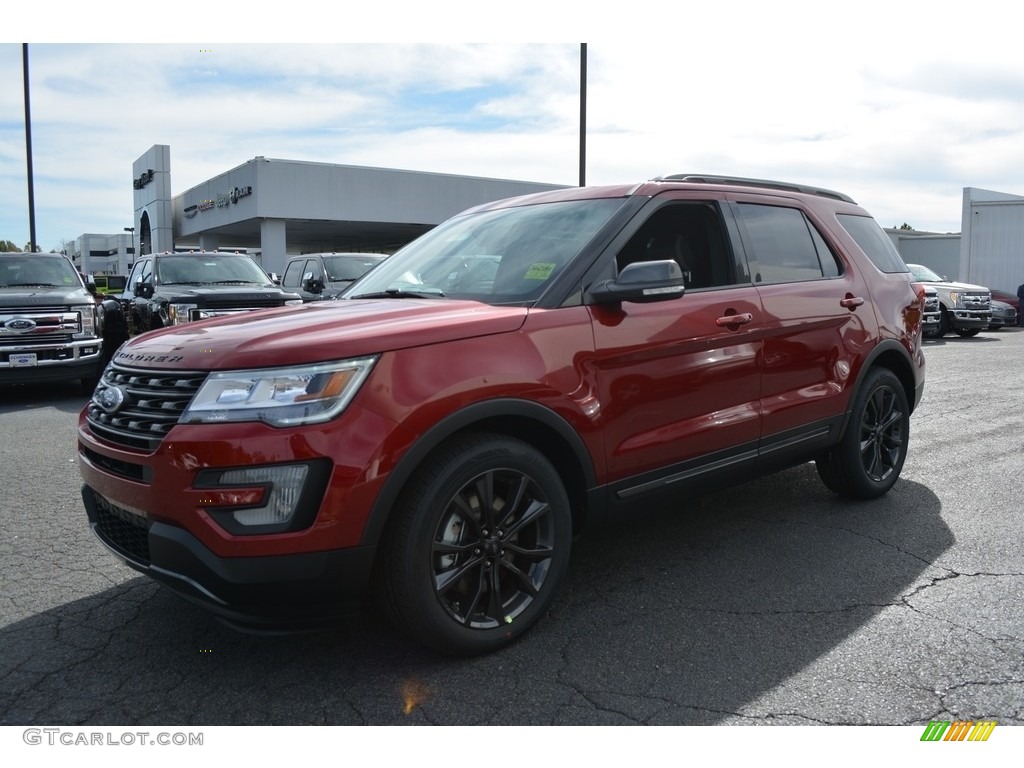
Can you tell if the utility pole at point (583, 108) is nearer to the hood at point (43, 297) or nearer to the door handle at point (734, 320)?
the hood at point (43, 297)

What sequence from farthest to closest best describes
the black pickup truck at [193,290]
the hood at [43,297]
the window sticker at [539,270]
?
the black pickup truck at [193,290]
the hood at [43,297]
the window sticker at [539,270]

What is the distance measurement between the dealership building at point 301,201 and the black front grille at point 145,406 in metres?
33.7

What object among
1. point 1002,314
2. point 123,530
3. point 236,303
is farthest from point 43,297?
point 1002,314

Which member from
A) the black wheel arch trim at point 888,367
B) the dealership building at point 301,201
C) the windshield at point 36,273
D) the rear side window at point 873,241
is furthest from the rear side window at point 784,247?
the dealership building at point 301,201

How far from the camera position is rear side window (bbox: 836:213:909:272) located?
5328 mm

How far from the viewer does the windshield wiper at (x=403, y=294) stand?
3.91 metres

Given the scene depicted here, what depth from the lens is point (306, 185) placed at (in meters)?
37.9

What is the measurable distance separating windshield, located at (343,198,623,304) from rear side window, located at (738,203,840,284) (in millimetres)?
938

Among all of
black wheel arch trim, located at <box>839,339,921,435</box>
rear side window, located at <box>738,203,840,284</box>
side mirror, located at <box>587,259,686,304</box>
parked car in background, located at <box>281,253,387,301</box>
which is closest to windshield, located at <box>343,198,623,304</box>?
side mirror, located at <box>587,259,686,304</box>

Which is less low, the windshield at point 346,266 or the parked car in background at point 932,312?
the windshield at point 346,266

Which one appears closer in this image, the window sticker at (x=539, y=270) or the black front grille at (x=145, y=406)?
the black front grille at (x=145, y=406)

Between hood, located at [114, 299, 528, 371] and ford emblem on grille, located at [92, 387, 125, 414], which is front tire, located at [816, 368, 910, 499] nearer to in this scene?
hood, located at [114, 299, 528, 371]

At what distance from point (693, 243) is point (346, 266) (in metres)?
11.3

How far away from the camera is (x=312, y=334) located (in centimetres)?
304
